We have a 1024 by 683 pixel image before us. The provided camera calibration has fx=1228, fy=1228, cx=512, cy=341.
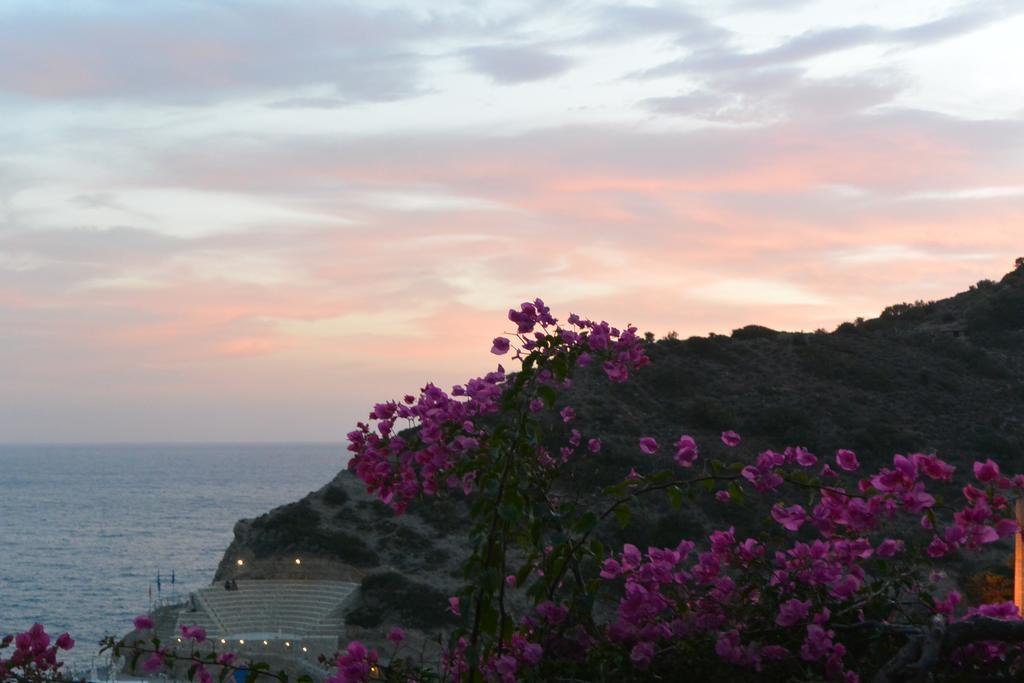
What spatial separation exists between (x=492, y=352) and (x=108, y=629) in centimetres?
7037

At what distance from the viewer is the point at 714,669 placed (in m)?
4.96

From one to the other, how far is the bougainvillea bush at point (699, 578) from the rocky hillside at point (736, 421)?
3042 centimetres

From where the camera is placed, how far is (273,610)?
129ft

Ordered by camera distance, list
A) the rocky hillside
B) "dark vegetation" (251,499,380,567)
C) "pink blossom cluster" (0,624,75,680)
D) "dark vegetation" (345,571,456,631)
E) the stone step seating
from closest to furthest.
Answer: "pink blossom cluster" (0,624,75,680) < "dark vegetation" (345,571,456,631) < the stone step seating < the rocky hillside < "dark vegetation" (251,499,380,567)

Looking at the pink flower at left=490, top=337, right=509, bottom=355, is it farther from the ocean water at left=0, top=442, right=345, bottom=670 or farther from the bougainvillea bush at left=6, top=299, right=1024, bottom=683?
the ocean water at left=0, top=442, right=345, bottom=670

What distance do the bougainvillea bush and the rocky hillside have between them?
30421 millimetres

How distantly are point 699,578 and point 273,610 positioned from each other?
118 ft

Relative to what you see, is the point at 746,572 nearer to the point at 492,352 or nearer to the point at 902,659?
the point at 902,659

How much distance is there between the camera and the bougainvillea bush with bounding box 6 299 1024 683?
477cm

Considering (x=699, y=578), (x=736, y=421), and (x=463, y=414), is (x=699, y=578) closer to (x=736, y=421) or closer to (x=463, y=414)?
(x=463, y=414)

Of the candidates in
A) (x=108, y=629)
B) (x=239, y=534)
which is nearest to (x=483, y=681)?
(x=239, y=534)

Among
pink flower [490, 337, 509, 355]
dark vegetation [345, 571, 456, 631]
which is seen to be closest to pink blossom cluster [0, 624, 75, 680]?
pink flower [490, 337, 509, 355]

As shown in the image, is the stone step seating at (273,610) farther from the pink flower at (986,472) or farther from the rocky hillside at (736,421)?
the pink flower at (986,472)

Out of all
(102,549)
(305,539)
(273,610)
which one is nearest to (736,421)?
(305,539)
